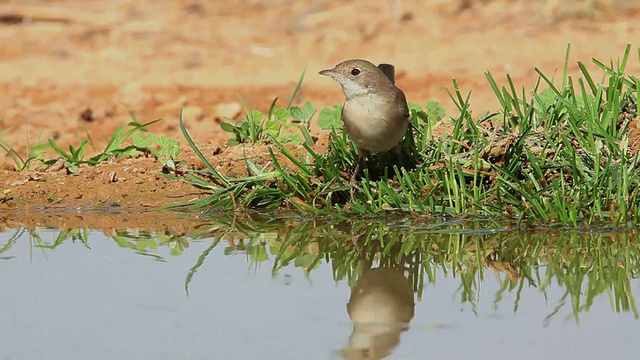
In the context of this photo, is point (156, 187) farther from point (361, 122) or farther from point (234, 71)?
point (234, 71)

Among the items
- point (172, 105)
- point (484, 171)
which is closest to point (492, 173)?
point (484, 171)

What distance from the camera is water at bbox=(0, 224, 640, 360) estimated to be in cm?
469

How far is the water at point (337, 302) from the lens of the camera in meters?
4.69

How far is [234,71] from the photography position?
12.3m

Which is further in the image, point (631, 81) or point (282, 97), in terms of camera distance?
point (282, 97)

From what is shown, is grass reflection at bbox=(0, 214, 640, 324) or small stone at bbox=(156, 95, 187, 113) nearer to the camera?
grass reflection at bbox=(0, 214, 640, 324)

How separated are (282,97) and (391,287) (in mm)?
5993

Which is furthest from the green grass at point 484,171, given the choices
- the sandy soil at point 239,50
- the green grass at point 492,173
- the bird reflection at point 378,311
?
the sandy soil at point 239,50

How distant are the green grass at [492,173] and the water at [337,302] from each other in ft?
1.06

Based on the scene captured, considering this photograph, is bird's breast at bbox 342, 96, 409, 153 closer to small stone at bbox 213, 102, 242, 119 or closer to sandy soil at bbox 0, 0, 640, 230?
sandy soil at bbox 0, 0, 640, 230

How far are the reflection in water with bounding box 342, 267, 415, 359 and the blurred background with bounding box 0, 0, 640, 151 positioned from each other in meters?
4.73

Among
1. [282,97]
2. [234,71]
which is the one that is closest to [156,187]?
[282,97]

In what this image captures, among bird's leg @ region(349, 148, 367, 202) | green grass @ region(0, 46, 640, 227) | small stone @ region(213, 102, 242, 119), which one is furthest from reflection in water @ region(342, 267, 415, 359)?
small stone @ region(213, 102, 242, 119)

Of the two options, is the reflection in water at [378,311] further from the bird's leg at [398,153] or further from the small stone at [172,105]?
the small stone at [172,105]
